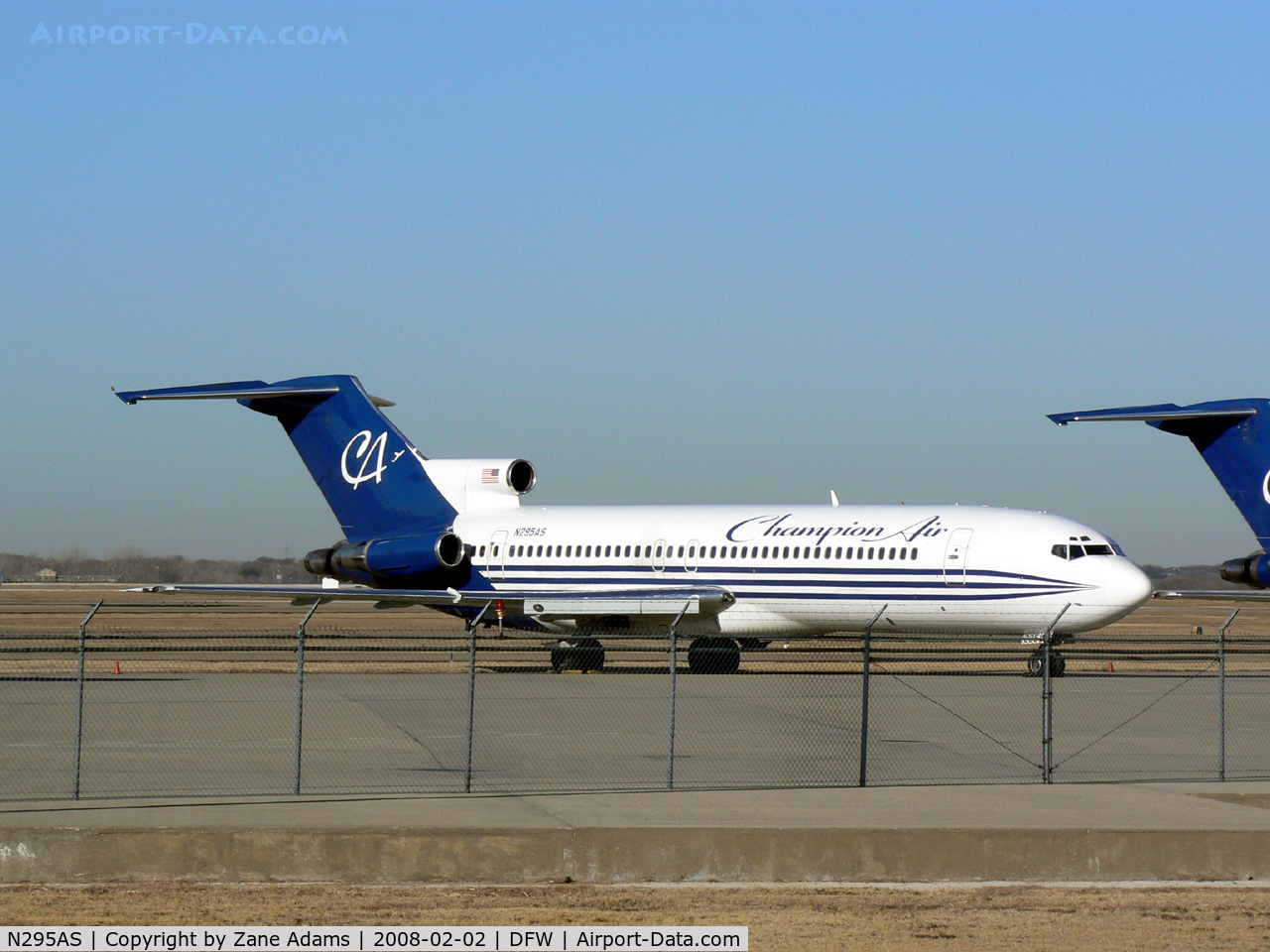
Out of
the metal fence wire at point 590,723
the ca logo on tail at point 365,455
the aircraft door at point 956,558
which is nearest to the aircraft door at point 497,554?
the metal fence wire at point 590,723

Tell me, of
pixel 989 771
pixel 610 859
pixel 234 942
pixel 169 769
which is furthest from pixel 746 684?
pixel 234 942

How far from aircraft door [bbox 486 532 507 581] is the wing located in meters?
1.63

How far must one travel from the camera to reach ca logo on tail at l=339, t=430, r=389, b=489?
3725cm

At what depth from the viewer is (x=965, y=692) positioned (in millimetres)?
26562

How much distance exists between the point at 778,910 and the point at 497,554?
25955mm

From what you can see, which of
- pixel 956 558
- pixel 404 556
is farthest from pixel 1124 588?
pixel 404 556

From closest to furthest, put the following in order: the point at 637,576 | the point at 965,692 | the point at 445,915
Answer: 1. the point at 445,915
2. the point at 965,692
3. the point at 637,576

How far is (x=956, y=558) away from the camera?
30.3 metres

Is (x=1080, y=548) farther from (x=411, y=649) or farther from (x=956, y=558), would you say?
(x=411, y=649)

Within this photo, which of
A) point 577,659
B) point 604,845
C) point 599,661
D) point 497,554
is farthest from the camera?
point 497,554

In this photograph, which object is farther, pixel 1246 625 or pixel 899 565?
pixel 1246 625

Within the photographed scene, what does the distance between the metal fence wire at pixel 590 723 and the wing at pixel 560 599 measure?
3.11 feet

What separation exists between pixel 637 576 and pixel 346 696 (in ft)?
34.2

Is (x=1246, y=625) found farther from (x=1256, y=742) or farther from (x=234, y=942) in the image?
(x=234, y=942)
